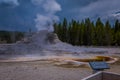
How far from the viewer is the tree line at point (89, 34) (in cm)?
5500

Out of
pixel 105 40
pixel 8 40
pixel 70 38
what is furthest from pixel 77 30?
pixel 8 40

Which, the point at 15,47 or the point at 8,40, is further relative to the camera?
the point at 8,40

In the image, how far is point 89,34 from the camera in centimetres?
5572

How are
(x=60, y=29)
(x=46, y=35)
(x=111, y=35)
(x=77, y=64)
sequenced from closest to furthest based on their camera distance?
(x=77, y=64) → (x=46, y=35) → (x=111, y=35) → (x=60, y=29)

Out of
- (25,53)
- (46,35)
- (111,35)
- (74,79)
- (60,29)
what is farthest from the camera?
(60,29)

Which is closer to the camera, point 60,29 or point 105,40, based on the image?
point 105,40

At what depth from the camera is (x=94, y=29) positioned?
5706cm

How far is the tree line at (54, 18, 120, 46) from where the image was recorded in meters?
55.0

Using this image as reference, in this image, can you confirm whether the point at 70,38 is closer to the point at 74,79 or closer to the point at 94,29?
the point at 94,29

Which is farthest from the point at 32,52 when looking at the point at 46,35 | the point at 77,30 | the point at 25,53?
the point at 77,30

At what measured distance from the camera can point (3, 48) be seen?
3141cm

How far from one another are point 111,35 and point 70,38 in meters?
9.60

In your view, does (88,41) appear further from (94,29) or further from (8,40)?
(8,40)

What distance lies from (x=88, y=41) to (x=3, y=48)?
2866 centimetres
